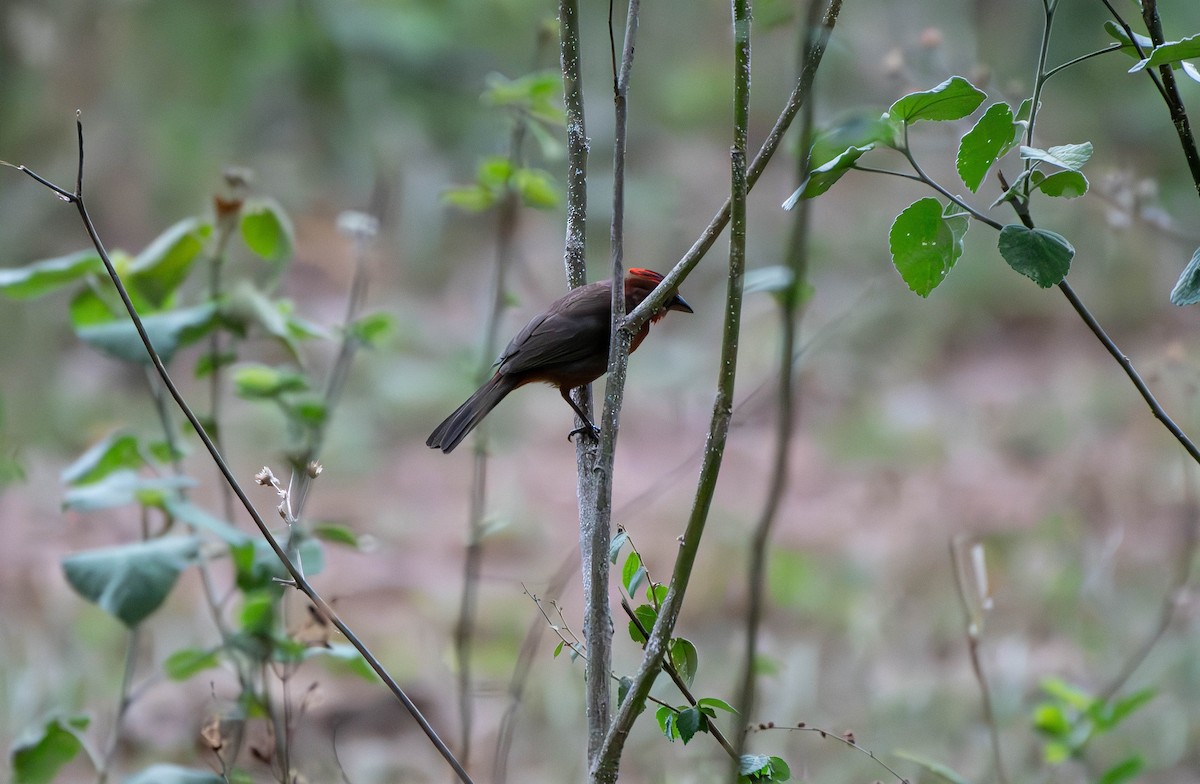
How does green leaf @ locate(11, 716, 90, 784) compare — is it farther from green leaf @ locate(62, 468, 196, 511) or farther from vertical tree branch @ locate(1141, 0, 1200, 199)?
vertical tree branch @ locate(1141, 0, 1200, 199)

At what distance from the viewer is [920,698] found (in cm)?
374

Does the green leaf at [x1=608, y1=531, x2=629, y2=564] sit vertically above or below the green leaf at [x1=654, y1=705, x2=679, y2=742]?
above

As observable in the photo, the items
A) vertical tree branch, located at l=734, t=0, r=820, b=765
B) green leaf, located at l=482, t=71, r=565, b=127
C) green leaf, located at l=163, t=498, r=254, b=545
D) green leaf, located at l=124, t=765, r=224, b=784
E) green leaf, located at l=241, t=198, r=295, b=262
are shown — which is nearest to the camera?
vertical tree branch, located at l=734, t=0, r=820, b=765

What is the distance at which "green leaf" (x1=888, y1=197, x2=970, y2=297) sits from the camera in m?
1.15

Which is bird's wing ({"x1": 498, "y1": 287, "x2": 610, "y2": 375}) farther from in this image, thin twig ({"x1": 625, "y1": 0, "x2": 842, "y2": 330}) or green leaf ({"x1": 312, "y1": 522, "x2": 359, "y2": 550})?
thin twig ({"x1": 625, "y1": 0, "x2": 842, "y2": 330})

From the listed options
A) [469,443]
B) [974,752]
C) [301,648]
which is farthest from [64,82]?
[974,752]

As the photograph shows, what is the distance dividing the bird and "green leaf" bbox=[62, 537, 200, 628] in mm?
557

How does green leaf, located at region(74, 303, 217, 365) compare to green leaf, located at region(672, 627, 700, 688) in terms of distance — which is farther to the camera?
green leaf, located at region(74, 303, 217, 365)

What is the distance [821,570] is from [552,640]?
1.19m

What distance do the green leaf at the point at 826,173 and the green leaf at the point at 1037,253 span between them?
20 centimetres

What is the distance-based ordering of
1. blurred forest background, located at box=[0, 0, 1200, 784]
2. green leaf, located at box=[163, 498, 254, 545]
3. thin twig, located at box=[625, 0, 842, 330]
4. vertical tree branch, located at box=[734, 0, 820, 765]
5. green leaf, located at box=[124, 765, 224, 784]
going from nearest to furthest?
vertical tree branch, located at box=[734, 0, 820, 765], thin twig, located at box=[625, 0, 842, 330], green leaf, located at box=[124, 765, 224, 784], green leaf, located at box=[163, 498, 254, 545], blurred forest background, located at box=[0, 0, 1200, 784]

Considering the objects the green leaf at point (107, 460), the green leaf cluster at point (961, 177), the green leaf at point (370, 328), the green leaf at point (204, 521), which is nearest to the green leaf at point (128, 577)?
the green leaf at point (204, 521)

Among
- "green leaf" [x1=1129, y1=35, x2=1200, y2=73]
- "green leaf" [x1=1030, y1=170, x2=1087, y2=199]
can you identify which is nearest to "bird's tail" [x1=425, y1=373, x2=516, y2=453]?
"green leaf" [x1=1030, y1=170, x2=1087, y2=199]

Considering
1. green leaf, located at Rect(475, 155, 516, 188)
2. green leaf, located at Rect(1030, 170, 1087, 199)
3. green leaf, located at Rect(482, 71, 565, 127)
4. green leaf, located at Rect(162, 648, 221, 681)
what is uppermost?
green leaf, located at Rect(482, 71, 565, 127)
